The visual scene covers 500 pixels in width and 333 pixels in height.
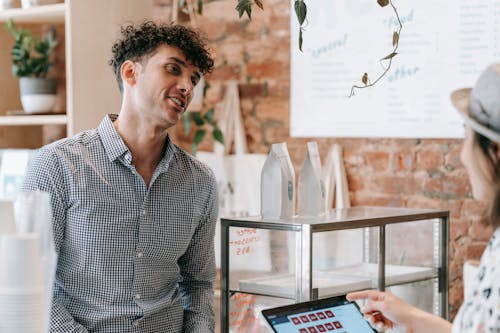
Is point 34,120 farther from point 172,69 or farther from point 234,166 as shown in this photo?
point 172,69

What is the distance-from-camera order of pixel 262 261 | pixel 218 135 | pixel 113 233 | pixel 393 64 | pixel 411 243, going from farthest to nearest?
pixel 218 135 → pixel 393 64 → pixel 411 243 → pixel 262 261 → pixel 113 233

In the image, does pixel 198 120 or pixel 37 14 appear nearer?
pixel 37 14

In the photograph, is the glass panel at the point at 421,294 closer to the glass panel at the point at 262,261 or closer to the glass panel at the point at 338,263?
the glass panel at the point at 338,263

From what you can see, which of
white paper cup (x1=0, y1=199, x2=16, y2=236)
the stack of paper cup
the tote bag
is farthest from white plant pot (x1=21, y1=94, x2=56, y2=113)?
the stack of paper cup

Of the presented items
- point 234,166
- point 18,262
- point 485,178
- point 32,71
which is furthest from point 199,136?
point 18,262

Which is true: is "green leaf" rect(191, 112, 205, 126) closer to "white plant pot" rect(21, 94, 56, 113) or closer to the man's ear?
"white plant pot" rect(21, 94, 56, 113)

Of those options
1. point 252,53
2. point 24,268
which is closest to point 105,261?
point 24,268

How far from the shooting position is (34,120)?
3.61 meters

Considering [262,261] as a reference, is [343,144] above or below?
above

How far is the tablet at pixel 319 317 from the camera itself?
1.88 meters

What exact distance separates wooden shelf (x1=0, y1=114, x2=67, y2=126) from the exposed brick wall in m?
0.62

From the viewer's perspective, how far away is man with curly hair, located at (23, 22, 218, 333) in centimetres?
229

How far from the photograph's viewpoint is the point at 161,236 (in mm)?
2400

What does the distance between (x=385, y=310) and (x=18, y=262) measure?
3.25 ft
